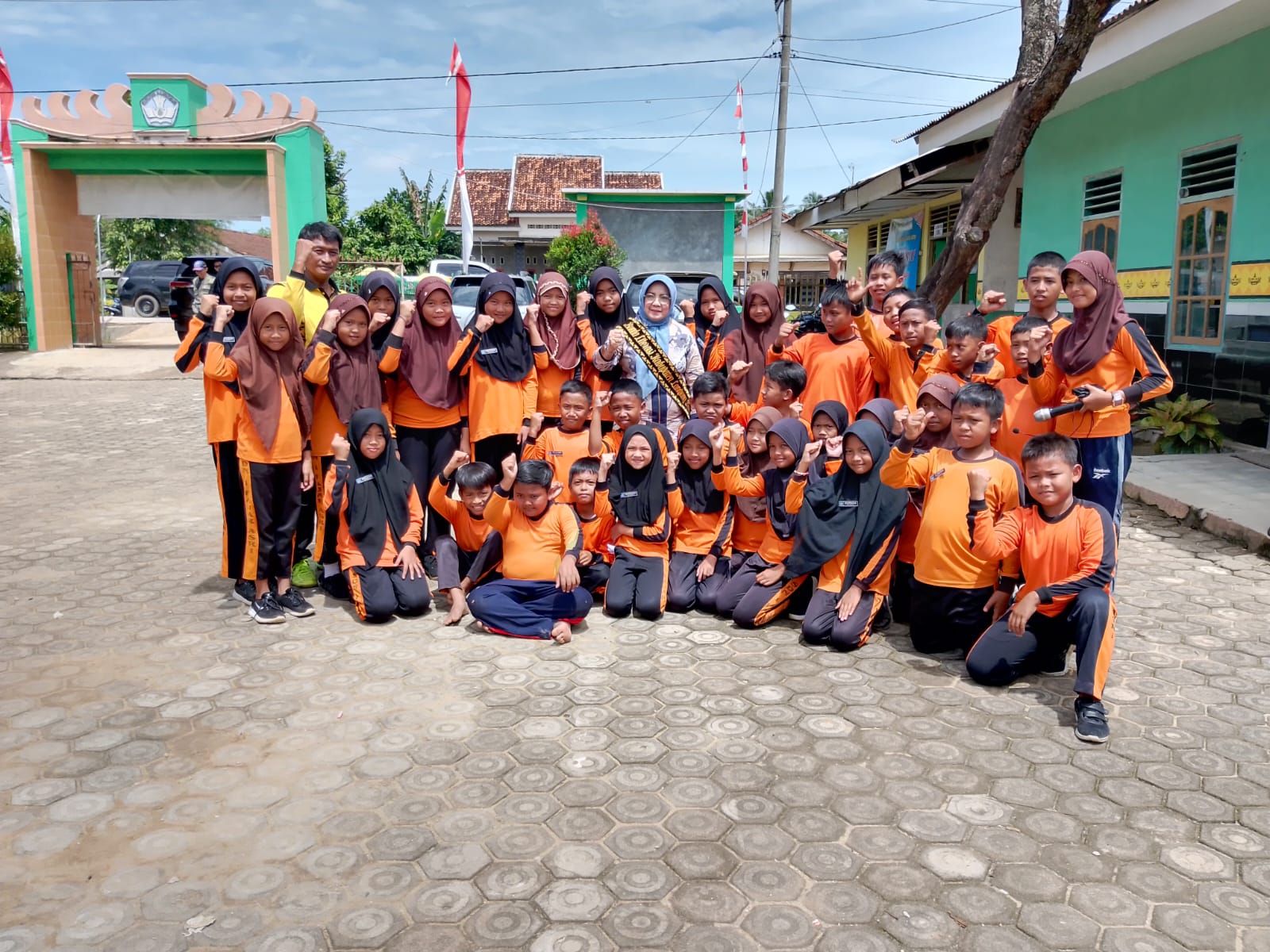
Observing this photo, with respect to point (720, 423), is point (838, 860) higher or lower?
lower

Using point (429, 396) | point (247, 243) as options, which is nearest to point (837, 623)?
point (429, 396)

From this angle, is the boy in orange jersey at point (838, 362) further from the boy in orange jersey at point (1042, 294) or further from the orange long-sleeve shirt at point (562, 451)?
the orange long-sleeve shirt at point (562, 451)

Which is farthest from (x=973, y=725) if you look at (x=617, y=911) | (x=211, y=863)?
(x=211, y=863)

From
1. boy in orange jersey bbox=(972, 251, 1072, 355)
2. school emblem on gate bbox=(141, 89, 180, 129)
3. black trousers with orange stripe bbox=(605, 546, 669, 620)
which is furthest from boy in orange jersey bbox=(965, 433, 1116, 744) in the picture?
school emblem on gate bbox=(141, 89, 180, 129)

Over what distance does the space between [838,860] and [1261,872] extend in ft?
3.59

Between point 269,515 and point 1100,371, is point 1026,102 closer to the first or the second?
point 1100,371

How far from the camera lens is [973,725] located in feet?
11.0

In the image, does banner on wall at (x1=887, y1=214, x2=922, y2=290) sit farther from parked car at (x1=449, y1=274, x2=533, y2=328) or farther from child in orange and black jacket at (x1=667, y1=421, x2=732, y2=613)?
child in orange and black jacket at (x1=667, y1=421, x2=732, y2=613)

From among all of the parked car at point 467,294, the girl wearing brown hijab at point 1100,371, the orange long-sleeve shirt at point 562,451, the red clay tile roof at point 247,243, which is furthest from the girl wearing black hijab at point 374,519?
the red clay tile roof at point 247,243

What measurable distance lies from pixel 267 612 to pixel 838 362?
123 inches

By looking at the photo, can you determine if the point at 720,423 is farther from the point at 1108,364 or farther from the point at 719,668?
the point at 1108,364

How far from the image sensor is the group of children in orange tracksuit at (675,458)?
13.0 ft

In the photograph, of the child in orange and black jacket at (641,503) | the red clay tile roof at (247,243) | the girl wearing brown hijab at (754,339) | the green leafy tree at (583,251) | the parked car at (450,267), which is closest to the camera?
the child in orange and black jacket at (641,503)

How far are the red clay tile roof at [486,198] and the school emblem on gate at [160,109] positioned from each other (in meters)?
11.1
